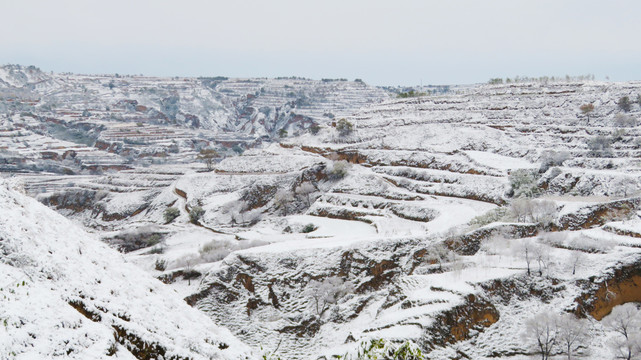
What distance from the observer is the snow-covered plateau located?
1173 centimetres

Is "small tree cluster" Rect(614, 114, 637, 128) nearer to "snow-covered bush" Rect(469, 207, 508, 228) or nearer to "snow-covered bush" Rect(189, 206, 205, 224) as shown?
"snow-covered bush" Rect(469, 207, 508, 228)

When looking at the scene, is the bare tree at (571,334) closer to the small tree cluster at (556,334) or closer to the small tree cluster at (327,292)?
the small tree cluster at (556,334)

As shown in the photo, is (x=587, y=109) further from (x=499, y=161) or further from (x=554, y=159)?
(x=554, y=159)

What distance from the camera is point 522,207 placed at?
37.8 meters

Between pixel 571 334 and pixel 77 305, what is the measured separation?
79.0ft

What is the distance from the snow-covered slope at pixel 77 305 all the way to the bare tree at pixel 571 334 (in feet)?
61.0

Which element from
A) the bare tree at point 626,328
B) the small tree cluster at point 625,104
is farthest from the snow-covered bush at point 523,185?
the small tree cluster at point 625,104

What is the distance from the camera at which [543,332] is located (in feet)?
76.5

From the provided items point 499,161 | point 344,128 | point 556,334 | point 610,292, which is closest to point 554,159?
point 499,161

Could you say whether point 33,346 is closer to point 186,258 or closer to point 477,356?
point 477,356

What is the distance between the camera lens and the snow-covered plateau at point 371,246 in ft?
38.5

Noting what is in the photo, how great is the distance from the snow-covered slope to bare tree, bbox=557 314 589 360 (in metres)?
18.6

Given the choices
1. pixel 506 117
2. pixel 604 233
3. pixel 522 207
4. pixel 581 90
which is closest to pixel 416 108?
pixel 506 117

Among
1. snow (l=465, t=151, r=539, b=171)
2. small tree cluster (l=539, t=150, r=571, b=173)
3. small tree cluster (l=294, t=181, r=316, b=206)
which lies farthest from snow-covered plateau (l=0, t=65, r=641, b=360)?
snow (l=465, t=151, r=539, b=171)
